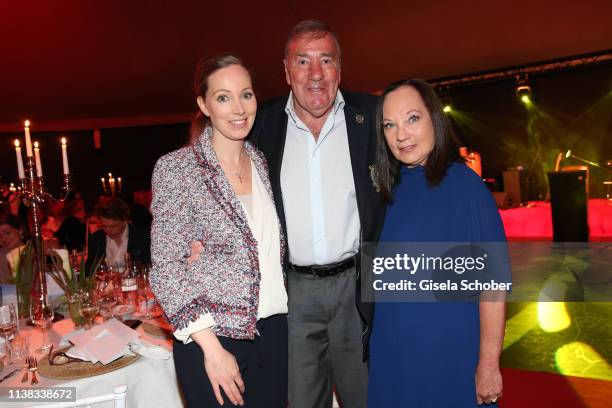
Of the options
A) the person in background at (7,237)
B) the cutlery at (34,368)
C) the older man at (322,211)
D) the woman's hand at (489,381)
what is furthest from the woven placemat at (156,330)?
the person in background at (7,237)

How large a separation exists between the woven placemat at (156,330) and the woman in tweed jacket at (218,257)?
0.70 metres

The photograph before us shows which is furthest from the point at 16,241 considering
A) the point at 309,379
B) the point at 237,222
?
the point at 237,222

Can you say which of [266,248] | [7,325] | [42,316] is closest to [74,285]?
[42,316]

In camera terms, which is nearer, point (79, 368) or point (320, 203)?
point (79, 368)

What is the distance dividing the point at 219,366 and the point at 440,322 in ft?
2.85

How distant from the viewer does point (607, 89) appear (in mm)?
9758

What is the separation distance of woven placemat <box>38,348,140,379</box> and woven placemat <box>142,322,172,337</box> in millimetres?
287

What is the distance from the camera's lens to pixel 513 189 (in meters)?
8.04

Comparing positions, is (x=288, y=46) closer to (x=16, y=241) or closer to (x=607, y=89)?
(x=16, y=241)

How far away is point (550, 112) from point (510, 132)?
94cm

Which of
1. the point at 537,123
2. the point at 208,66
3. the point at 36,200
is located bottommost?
the point at 36,200

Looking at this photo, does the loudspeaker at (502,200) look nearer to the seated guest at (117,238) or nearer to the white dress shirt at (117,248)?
the seated guest at (117,238)

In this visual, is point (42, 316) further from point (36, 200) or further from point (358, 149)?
point (358, 149)

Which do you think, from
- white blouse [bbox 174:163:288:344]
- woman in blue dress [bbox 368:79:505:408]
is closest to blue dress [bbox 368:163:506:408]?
woman in blue dress [bbox 368:79:505:408]
